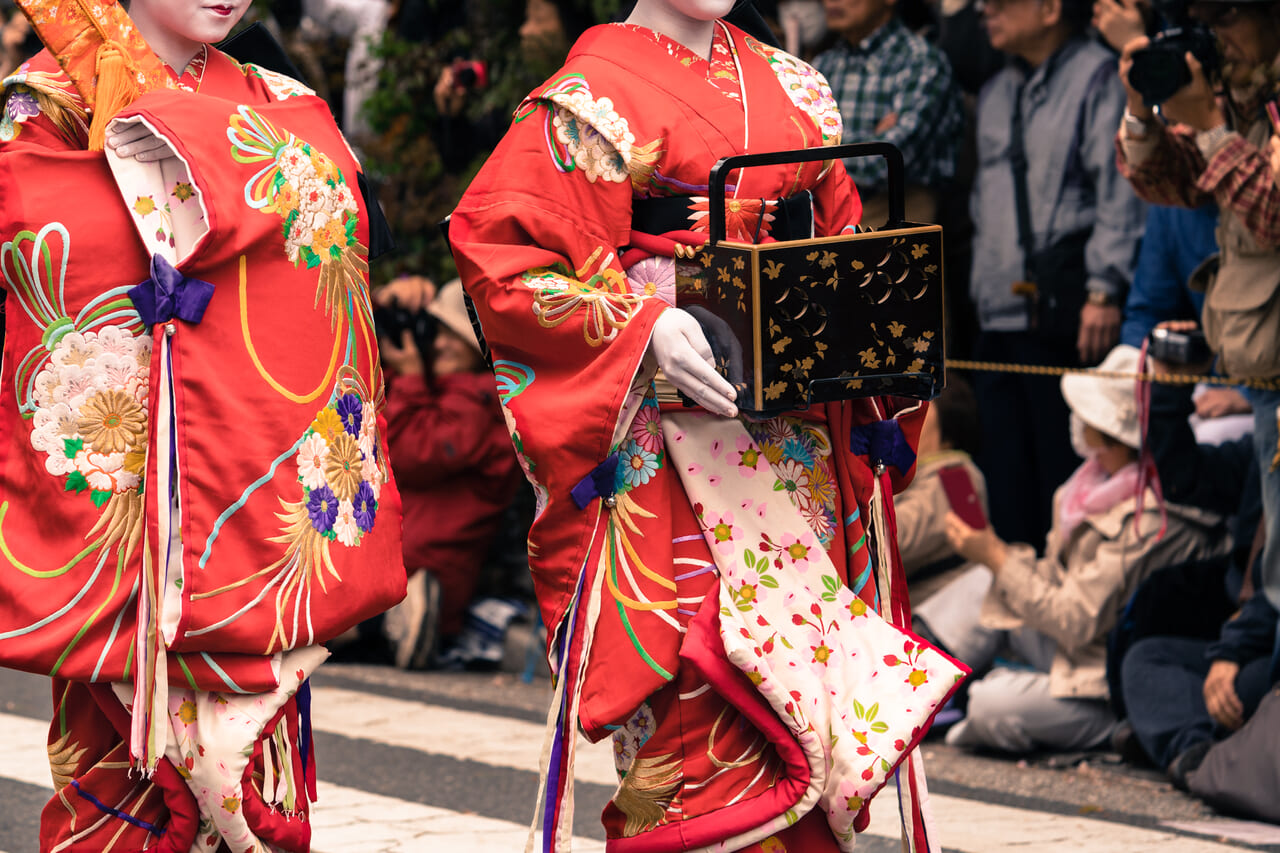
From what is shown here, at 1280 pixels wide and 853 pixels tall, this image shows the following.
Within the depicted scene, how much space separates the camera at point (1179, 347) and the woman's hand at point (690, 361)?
2.46 metres

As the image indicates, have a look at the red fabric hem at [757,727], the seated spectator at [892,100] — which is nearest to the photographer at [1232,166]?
the seated spectator at [892,100]

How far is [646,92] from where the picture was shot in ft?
9.80

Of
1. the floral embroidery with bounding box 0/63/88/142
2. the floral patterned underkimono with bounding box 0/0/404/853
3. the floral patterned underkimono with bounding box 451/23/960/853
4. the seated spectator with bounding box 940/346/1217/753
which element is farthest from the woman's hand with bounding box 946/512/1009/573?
the floral embroidery with bounding box 0/63/88/142

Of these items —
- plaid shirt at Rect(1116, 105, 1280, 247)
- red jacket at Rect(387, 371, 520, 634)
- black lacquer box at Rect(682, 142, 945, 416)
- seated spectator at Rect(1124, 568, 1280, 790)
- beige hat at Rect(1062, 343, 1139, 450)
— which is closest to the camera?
black lacquer box at Rect(682, 142, 945, 416)

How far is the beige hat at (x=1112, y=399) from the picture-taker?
5.06m

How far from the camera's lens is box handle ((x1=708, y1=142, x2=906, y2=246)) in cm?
285

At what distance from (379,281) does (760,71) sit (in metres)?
4.93

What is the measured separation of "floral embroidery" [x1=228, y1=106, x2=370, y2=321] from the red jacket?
3.38m

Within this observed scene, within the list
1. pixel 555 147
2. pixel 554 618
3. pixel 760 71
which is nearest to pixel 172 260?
pixel 555 147

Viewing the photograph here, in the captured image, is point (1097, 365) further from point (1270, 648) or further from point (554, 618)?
point (554, 618)

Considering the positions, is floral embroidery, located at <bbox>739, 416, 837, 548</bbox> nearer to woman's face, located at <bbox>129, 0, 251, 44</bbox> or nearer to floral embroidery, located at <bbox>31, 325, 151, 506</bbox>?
floral embroidery, located at <bbox>31, 325, 151, 506</bbox>

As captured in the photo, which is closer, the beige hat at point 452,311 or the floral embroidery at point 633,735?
the floral embroidery at point 633,735

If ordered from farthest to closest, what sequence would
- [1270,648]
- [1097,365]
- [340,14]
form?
[340,14] < [1097,365] < [1270,648]

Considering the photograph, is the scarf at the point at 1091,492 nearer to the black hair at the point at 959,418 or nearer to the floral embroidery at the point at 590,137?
the black hair at the point at 959,418
